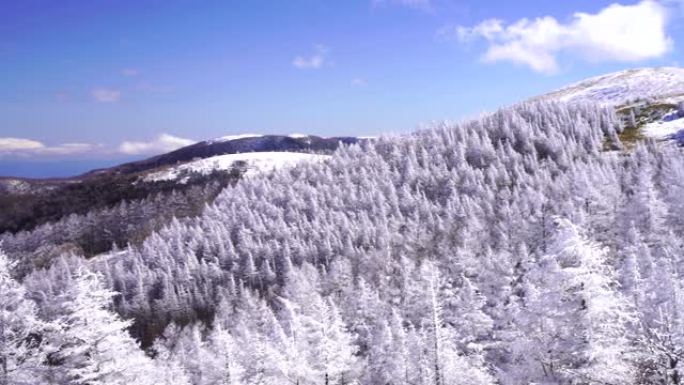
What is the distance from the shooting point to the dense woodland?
20.3 meters

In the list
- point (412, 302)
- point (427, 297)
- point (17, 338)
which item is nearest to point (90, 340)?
point (17, 338)

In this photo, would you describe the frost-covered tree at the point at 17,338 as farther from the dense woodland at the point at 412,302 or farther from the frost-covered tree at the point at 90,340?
the frost-covered tree at the point at 90,340

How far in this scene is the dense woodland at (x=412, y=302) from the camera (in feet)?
66.6

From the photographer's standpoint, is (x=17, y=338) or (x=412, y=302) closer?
(x=17, y=338)

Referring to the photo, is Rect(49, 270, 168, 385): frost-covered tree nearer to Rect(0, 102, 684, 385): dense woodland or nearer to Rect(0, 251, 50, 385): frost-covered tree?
Rect(0, 102, 684, 385): dense woodland

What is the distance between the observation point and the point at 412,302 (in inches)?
3893

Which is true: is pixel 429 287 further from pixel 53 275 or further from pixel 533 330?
pixel 53 275

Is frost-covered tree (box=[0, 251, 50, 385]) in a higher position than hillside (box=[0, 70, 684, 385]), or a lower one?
higher

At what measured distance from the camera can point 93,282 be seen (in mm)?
20797

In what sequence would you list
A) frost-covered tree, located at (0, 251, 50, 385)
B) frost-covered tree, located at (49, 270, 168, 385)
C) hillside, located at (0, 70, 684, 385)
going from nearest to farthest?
1. frost-covered tree, located at (0, 251, 50, 385)
2. frost-covered tree, located at (49, 270, 168, 385)
3. hillside, located at (0, 70, 684, 385)

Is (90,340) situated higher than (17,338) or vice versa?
(17,338)

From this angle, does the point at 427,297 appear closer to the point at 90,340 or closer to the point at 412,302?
the point at 90,340

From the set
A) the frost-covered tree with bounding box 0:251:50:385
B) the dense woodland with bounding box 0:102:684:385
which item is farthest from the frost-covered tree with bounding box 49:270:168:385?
the frost-covered tree with bounding box 0:251:50:385

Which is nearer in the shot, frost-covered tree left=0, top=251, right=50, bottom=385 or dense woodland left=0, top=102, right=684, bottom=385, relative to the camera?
frost-covered tree left=0, top=251, right=50, bottom=385
